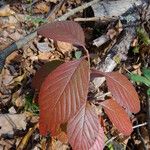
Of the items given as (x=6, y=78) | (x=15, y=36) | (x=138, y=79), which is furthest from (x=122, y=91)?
(x=15, y=36)

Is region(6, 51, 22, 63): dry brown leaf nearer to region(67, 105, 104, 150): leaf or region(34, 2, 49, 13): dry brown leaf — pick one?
region(34, 2, 49, 13): dry brown leaf

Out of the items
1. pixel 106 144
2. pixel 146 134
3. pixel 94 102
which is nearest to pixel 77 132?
pixel 94 102

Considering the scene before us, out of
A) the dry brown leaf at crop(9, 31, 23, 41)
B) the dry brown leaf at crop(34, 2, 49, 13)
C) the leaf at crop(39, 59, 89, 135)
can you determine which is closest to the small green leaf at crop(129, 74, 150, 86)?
the leaf at crop(39, 59, 89, 135)

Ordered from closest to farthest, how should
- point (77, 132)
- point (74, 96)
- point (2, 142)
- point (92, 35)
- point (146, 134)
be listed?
point (74, 96) < point (77, 132) < point (2, 142) < point (146, 134) < point (92, 35)

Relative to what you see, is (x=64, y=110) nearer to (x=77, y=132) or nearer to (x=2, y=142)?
(x=77, y=132)

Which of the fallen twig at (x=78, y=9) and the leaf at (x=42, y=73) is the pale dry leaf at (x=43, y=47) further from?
the leaf at (x=42, y=73)

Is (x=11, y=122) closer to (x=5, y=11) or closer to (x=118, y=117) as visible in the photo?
(x=118, y=117)

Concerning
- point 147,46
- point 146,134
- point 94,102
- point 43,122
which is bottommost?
point 146,134
